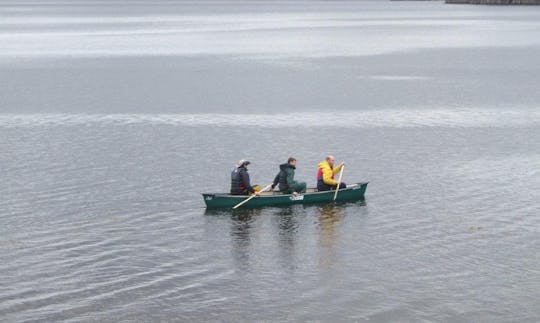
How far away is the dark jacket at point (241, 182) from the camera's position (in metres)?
43.3

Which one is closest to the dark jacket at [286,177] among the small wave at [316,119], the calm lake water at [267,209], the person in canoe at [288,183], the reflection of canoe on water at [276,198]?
the person in canoe at [288,183]

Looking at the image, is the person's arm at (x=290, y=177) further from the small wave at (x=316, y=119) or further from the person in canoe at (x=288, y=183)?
the small wave at (x=316, y=119)

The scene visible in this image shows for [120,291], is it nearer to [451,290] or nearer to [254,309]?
[254,309]

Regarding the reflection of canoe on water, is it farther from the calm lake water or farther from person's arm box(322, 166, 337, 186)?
the calm lake water

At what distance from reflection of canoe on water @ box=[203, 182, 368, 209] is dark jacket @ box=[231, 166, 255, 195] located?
391mm

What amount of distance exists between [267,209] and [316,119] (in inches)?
1253

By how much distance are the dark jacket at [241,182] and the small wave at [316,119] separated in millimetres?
27618

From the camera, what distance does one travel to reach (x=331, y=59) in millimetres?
140625

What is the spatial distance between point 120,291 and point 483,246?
1397 cm

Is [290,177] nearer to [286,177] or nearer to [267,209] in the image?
[286,177]

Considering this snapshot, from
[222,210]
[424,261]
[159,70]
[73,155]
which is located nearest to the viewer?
[424,261]

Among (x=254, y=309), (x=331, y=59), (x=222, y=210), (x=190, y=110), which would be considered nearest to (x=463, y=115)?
(x=190, y=110)

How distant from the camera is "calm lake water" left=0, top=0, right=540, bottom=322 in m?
31.4

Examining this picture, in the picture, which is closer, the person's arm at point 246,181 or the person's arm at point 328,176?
the person's arm at point 246,181
